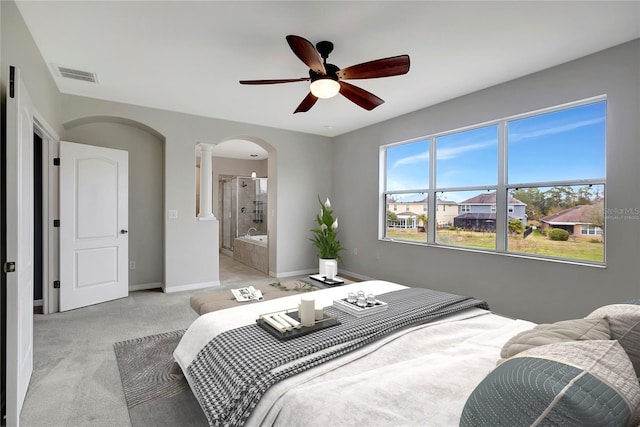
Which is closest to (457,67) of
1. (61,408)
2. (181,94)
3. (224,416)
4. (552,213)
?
(552,213)

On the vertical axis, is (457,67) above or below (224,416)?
above

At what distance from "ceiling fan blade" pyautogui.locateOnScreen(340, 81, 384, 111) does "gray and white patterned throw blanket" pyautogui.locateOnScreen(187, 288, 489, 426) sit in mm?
1832

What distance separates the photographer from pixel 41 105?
2861mm

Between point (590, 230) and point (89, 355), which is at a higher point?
point (590, 230)

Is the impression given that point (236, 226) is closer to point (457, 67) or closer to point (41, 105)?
point (41, 105)

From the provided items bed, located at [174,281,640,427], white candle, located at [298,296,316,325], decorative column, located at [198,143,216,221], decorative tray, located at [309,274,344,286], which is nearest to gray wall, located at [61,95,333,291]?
decorative column, located at [198,143,216,221]

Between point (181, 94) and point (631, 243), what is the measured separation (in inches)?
183

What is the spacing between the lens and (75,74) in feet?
10.5

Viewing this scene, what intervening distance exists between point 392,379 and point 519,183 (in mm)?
3015

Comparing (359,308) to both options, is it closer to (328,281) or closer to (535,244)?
(328,281)

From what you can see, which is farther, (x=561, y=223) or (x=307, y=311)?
(x=561, y=223)

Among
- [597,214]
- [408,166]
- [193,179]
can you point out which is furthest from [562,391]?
[193,179]

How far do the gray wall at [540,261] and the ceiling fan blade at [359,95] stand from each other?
156cm

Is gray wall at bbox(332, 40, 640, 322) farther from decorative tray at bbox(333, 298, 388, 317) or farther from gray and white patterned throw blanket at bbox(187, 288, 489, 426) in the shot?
decorative tray at bbox(333, 298, 388, 317)
